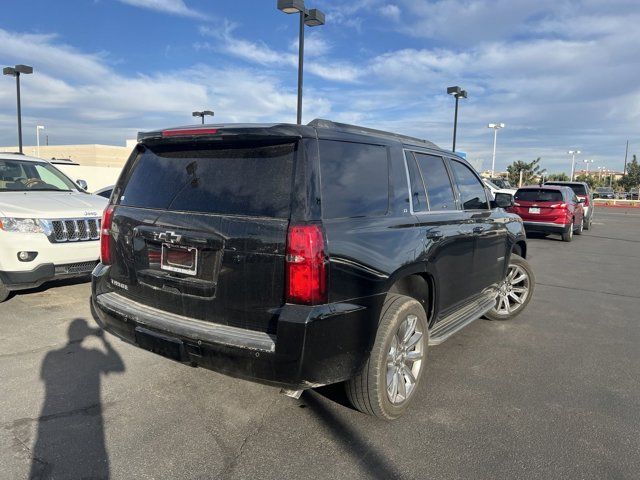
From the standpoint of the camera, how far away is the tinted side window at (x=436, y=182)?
13.0ft

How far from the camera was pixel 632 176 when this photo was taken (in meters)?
81.6

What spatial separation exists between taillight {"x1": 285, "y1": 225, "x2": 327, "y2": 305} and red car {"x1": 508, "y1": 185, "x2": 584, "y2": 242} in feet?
40.8

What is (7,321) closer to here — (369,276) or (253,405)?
(253,405)

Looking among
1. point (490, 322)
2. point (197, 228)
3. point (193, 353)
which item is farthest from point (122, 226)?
point (490, 322)

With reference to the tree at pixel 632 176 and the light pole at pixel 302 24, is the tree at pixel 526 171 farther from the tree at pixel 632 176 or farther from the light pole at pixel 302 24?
the light pole at pixel 302 24

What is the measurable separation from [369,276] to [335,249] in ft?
1.10

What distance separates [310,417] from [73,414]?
1595 millimetres

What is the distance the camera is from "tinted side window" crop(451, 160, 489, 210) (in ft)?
15.1

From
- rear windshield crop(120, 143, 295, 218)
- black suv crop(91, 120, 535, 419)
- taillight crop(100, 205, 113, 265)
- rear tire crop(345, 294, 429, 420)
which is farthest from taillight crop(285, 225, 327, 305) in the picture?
taillight crop(100, 205, 113, 265)

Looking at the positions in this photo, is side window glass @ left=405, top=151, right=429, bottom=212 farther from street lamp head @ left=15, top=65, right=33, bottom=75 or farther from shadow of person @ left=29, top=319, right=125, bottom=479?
street lamp head @ left=15, top=65, right=33, bottom=75

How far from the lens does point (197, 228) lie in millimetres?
2996

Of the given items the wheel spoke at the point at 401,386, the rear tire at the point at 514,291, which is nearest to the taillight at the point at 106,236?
the wheel spoke at the point at 401,386

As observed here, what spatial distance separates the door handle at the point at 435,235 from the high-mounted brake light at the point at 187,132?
1.71 m

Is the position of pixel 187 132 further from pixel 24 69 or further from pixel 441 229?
pixel 24 69
